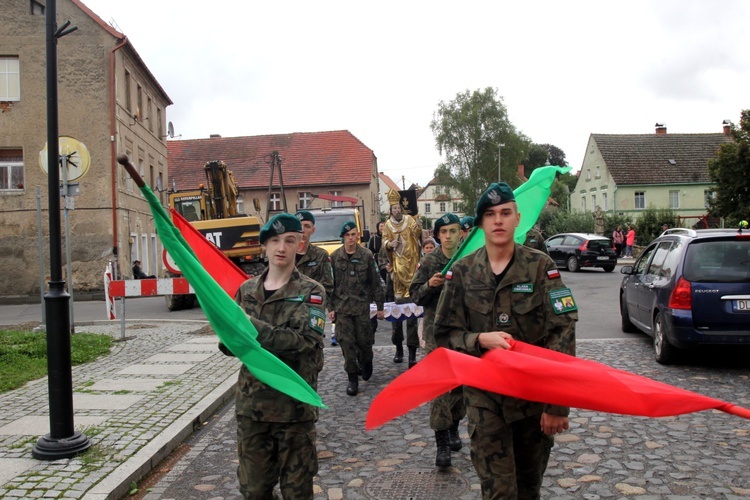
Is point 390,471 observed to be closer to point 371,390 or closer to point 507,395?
point 507,395

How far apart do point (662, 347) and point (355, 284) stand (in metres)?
4.13

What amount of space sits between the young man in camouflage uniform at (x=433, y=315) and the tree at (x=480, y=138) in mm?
61295

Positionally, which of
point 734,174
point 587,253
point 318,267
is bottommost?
point 587,253

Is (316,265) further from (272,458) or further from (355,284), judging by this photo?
(272,458)

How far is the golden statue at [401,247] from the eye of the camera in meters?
9.88

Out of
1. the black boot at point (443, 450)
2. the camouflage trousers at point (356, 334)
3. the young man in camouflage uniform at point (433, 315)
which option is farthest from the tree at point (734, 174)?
the black boot at point (443, 450)

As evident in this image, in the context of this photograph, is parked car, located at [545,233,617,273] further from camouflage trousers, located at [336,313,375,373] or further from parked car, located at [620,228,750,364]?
camouflage trousers, located at [336,313,375,373]

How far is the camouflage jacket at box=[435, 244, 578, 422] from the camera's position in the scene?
3.21 meters

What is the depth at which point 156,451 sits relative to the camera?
5371mm

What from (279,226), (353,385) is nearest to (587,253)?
(353,385)

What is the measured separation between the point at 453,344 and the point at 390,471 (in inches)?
81.4

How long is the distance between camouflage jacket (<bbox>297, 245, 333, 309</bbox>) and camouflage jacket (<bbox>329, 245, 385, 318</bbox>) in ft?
1.75

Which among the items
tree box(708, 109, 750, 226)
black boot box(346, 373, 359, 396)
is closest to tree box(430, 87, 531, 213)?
tree box(708, 109, 750, 226)

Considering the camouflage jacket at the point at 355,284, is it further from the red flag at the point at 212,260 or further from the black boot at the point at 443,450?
the red flag at the point at 212,260
